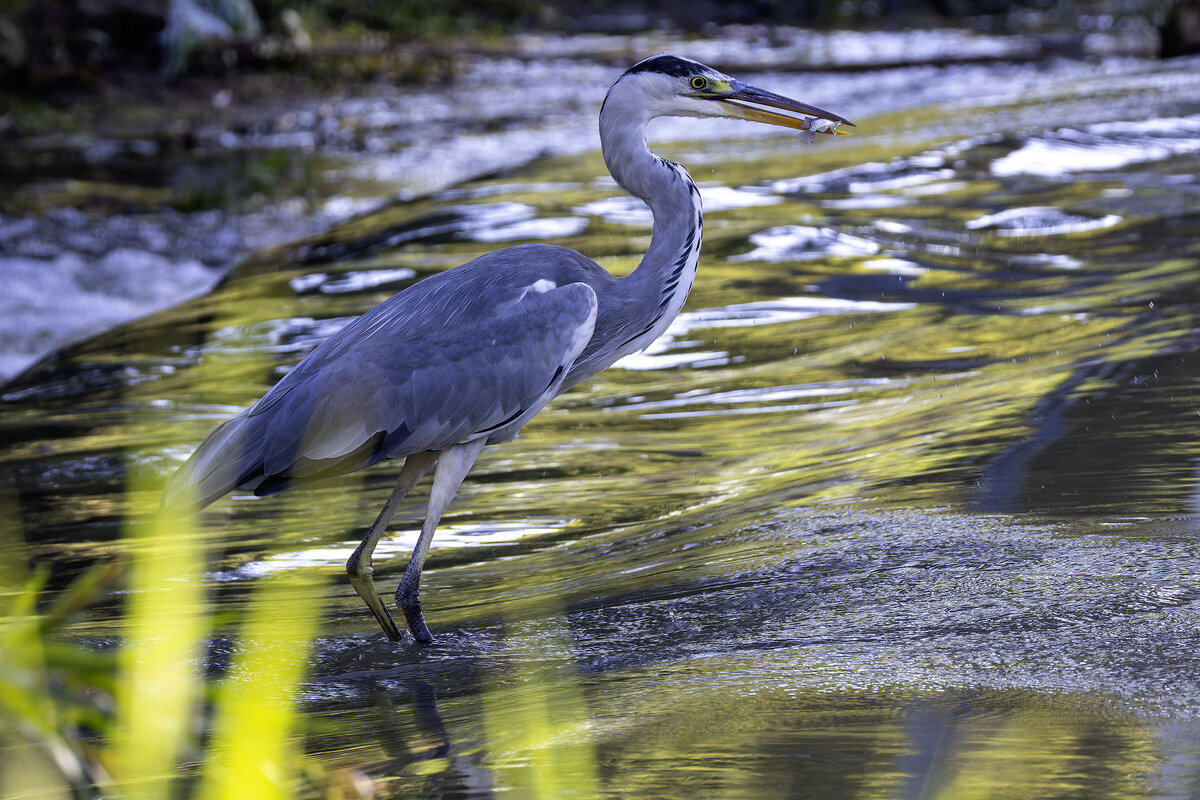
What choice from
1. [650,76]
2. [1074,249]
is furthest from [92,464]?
[1074,249]

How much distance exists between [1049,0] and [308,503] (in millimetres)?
29516

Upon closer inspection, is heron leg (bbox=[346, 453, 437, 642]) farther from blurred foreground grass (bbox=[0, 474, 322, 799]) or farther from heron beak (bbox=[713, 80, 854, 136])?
heron beak (bbox=[713, 80, 854, 136])

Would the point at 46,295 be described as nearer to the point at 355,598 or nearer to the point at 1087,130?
the point at 355,598

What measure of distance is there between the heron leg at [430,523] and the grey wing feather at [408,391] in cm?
7

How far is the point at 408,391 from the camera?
167 inches

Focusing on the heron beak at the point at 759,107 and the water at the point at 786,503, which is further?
the heron beak at the point at 759,107

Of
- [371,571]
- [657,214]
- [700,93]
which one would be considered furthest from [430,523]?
[700,93]

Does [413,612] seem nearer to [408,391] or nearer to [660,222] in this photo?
[408,391]

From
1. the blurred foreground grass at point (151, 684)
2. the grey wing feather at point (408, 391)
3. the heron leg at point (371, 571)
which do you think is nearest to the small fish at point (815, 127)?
the grey wing feather at point (408, 391)

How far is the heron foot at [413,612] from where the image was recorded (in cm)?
397

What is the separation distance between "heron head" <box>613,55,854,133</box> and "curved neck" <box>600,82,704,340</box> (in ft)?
0.21

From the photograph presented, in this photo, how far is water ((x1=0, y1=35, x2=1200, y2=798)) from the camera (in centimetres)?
281

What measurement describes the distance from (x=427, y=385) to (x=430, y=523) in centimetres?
43

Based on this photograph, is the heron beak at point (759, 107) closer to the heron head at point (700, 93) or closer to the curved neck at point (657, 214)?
the heron head at point (700, 93)
